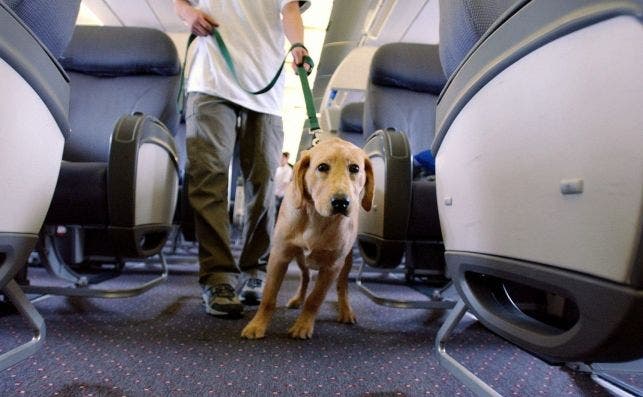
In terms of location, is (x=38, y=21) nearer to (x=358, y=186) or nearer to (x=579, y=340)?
(x=358, y=186)

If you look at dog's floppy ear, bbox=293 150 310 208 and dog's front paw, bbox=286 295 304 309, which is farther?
dog's front paw, bbox=286 295 304 309

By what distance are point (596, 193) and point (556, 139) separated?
101mm

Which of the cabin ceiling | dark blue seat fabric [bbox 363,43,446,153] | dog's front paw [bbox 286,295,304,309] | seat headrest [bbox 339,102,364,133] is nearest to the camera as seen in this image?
dog's front paw [bbox 286,295,304,309]

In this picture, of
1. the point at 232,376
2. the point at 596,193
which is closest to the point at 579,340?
the point at 596,193

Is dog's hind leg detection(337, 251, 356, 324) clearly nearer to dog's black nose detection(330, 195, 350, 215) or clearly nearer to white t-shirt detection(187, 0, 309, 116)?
dog's black nose detection(330, 195, 350, 215)

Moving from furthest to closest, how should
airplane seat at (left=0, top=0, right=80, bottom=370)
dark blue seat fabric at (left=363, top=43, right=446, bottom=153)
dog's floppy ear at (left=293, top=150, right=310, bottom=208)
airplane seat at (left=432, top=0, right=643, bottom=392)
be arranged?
dark blue seat fabric at (left=363, top=43, right=446, bottom=153) < dog's floppy ear at (left=293, top=150, right=310, bottom=208) < airplane seat at (left=0, top=0, right=80, bottom=370) < airplane seat at (left=432, top=0, right=643, bottom=392)

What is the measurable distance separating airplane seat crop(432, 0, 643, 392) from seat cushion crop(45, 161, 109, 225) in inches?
50.4

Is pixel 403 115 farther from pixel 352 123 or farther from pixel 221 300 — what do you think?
pixel 221 300

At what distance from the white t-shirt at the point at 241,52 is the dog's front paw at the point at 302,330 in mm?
940

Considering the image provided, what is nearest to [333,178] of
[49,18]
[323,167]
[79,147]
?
[323,167]

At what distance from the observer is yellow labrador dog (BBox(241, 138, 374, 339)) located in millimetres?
1220

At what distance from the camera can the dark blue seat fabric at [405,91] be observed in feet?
7.81

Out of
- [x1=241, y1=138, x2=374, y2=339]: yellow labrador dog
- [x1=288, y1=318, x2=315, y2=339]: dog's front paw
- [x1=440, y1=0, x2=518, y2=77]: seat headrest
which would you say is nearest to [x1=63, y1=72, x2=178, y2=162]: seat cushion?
[x1=241, y1=138, x2=374, y2=339]: yellow labrador dog

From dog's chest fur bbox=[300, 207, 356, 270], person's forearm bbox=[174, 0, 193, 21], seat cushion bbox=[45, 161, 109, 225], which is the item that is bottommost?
dog's chest fur bbox=[300, 207, 356, 270]
